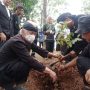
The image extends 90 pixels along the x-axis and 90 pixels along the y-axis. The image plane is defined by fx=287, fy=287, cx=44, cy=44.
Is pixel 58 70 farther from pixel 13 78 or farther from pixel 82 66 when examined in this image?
pixel 82 66

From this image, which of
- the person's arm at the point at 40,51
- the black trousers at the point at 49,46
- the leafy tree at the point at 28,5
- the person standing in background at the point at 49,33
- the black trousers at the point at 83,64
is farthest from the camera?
the leafy tree at the point at 28,5

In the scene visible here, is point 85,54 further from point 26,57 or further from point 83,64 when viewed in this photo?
point 26,57

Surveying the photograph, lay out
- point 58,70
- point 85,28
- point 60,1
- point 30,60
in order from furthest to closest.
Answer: point 60,1 < point 58,70 < point 30,60 < point 85,28

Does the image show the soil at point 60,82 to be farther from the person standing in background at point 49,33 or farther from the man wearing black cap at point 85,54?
the person standing in background at point 49,33

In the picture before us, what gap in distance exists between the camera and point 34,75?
21.3ft

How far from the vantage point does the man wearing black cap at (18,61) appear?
481cm

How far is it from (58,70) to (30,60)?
140 centimetres

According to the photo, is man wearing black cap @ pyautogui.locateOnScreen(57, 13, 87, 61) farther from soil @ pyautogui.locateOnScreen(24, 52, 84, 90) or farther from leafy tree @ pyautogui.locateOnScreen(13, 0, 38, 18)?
leafy tree @ pyautogui.locateOnScreen(13, 0, 38, 18)

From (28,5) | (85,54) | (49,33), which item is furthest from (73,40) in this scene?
(28,5)

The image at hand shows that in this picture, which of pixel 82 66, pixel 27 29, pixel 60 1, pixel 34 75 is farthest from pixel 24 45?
pixel 60 1

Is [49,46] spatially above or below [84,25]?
below

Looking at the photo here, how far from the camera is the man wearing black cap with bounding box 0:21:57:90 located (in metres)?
4.81

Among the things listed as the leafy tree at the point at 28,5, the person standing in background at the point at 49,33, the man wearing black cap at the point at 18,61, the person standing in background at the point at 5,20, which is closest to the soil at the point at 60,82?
the man wearing black cap at the point at 18,61

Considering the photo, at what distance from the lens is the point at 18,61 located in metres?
4.92
